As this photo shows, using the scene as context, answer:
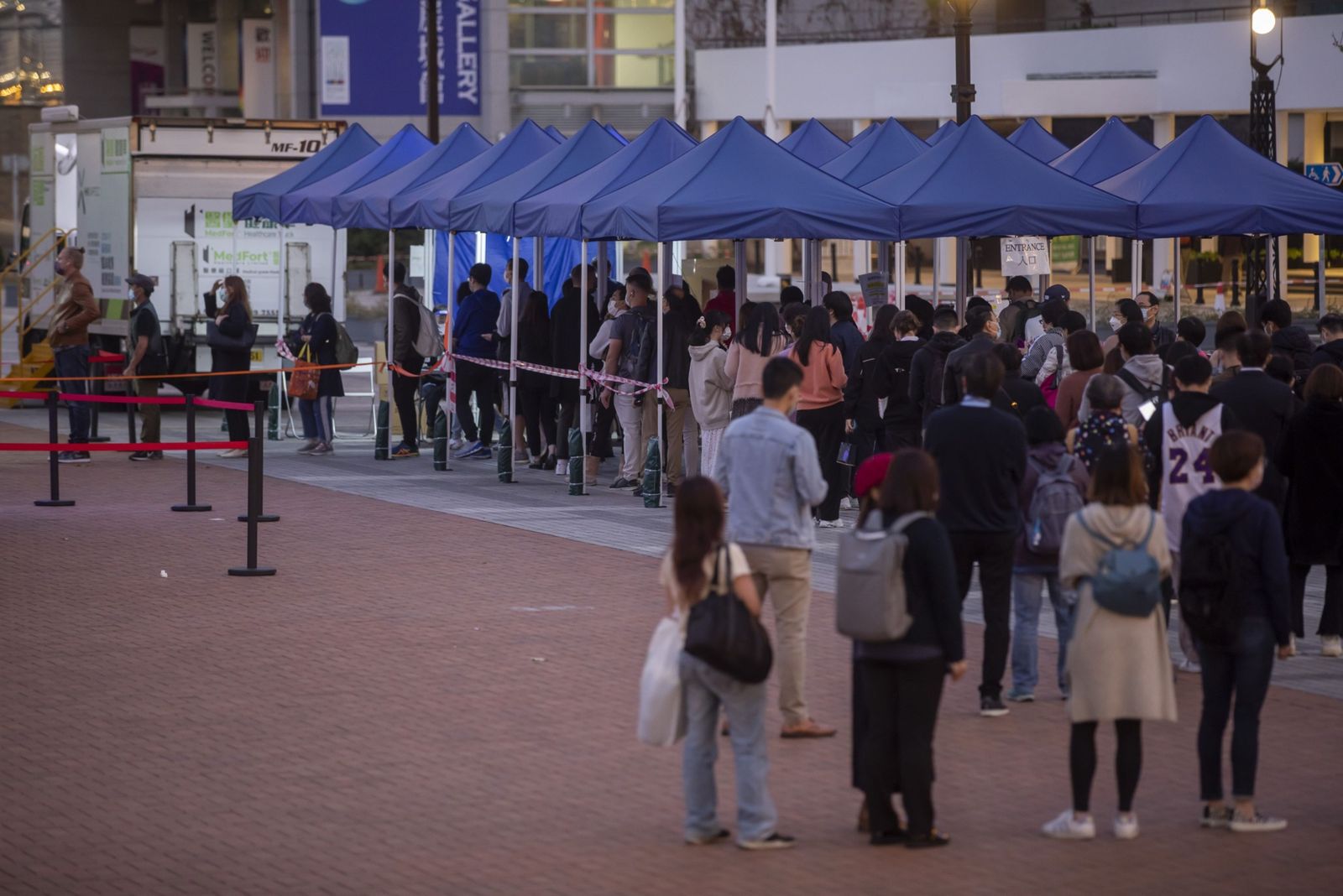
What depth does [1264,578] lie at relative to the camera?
289 inches

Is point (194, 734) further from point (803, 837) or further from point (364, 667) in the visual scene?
point (803, 837)

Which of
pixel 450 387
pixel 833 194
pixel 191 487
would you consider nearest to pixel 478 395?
pixel 450 387

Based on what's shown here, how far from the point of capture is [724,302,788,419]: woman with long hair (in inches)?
596

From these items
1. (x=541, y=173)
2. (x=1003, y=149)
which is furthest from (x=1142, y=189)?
(x=541, y=173)

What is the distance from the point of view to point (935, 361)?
557 inches

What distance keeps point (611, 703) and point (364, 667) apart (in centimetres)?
163

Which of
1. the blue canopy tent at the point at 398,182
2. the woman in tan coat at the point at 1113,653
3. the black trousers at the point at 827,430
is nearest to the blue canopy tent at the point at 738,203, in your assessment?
the black trousers at the point at 827,430

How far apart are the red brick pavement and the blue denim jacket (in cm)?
105

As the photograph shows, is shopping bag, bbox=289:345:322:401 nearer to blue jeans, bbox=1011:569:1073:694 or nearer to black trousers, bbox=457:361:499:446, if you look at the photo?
black trousers, bbox=457:361:499:446

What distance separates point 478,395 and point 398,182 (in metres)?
2.65

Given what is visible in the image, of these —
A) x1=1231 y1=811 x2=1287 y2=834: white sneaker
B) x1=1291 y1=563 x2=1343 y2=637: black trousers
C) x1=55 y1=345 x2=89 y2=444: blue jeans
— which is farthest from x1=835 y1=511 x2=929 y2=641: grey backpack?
x1=55 y1=345 x2=89 y2=444: blue jeans

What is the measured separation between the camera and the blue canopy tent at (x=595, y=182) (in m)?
17.7

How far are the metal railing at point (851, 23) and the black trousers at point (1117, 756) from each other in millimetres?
40764

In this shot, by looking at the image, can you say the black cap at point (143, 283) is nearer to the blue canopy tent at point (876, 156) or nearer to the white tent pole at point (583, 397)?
the white tent pole at point (583, 397)
